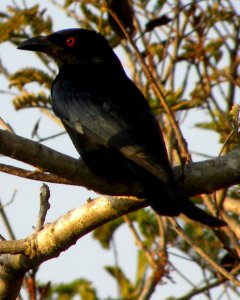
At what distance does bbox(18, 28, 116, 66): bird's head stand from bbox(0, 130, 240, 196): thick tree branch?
1.88 meters

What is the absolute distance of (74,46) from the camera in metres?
6.86

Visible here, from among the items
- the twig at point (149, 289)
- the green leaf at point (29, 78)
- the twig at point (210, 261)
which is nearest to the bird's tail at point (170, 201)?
the twig at point (210, 261)

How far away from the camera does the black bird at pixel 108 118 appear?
5.02 m

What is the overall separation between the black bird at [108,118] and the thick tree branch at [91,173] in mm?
84

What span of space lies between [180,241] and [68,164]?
A: 3720 millimetres

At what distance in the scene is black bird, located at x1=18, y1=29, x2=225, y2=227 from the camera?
16.5ft

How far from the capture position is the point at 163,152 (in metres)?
5.36

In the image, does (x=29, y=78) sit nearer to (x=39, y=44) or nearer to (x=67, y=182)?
(x=39, y=44)

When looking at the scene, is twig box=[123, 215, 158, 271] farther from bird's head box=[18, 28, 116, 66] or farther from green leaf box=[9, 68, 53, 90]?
bird's head box=[18, 28, 116, 66]

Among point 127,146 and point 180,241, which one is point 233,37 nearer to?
point 180,241

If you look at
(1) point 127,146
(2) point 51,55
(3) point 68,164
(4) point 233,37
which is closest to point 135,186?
(1) point 127,146

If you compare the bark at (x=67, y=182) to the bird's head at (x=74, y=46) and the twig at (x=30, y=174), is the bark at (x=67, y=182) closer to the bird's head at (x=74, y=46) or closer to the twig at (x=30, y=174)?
the twig at (x=30, y=174)

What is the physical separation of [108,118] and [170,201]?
95 cm

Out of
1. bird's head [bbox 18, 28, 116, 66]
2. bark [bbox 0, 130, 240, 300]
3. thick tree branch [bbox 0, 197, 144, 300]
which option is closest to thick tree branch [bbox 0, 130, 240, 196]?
bark [bbox 0, 130, 240, 300]
